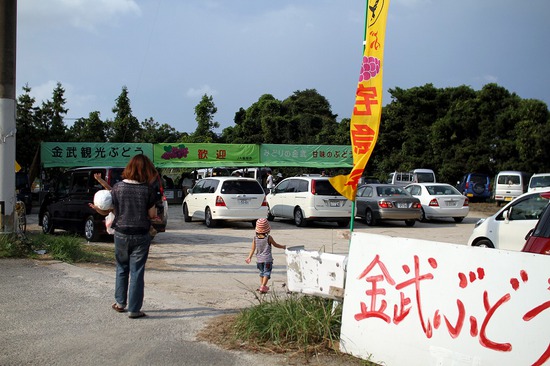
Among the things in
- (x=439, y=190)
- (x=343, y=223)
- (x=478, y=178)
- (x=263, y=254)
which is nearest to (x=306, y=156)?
(x=439, y=190)

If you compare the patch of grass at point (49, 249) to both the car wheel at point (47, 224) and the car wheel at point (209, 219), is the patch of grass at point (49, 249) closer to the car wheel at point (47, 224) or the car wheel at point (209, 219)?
the car wheel at point (47, 224)

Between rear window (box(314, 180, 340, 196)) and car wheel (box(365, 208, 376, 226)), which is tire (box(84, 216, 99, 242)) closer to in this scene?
rear window (box(314, 180, 340, 196))

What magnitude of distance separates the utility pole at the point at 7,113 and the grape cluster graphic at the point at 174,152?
18.2 m

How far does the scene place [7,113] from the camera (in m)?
10.6

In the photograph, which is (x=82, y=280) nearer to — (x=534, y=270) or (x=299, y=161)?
(x=534, y=270)

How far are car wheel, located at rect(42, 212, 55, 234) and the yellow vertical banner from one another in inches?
442

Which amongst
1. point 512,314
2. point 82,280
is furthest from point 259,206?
point 512,314

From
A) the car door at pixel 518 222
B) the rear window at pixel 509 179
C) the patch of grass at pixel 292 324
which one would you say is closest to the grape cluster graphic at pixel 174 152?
the rear window at pixel 509 179

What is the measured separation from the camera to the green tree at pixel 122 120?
126 feet

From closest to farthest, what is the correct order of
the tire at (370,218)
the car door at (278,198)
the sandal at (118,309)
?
the sandal at (118,309), the tire at (370,218), the car door at (278,198)

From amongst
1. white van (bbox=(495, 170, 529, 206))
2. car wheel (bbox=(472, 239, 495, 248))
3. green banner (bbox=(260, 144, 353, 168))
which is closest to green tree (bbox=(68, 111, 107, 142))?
green banner (bbox=(260, 144, 353, 168))

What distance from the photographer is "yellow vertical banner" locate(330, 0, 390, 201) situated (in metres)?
6.39

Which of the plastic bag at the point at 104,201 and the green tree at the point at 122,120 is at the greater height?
the green tree at the point at 122,120

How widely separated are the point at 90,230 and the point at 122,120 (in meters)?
25.8
